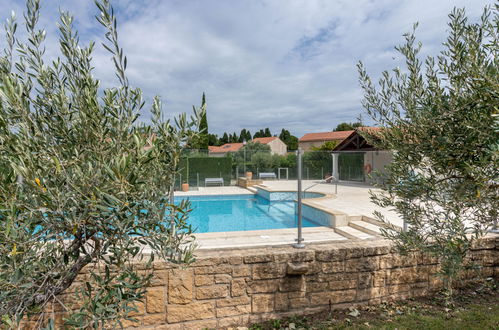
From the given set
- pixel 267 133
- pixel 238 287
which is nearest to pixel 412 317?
pixel 238 287

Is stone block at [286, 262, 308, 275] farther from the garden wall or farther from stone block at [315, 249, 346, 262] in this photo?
stone block at [315, 249, 346, 262]

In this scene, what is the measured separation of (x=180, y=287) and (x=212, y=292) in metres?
0.36

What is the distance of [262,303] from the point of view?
10.9ft

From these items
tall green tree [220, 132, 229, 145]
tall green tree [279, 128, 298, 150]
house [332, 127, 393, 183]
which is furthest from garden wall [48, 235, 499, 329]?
tall green tree [220, 132, 229, 145]

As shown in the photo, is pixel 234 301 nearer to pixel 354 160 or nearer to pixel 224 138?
pixel 354 160

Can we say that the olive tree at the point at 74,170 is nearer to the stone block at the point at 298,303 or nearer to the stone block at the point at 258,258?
the stone block at the point at 258,258

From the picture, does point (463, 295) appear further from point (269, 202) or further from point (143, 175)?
point (269, 202)

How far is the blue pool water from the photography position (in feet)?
32.1

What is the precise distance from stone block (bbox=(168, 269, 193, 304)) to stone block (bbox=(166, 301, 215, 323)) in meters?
0.07

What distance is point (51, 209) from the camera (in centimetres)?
146

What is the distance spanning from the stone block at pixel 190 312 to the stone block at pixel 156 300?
0.08 meters

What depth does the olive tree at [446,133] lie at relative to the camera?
7.06 feet

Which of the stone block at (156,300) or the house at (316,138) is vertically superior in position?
the house at (316,138)

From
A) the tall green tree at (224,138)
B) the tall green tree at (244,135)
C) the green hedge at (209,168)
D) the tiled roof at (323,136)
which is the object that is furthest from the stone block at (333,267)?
the tall green tree at (244,135)
